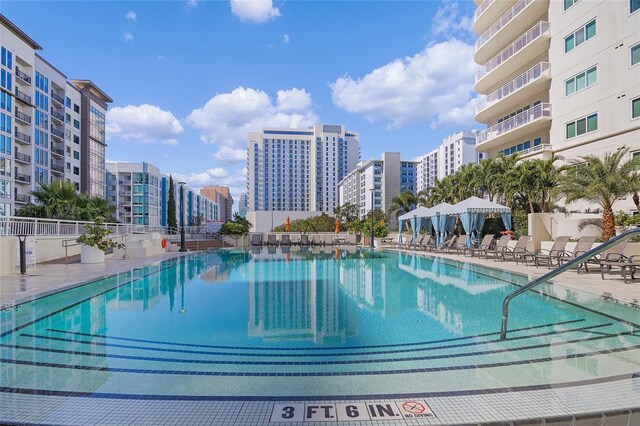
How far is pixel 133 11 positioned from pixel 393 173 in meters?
94.8

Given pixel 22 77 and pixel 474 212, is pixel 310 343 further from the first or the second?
pixel 22 77

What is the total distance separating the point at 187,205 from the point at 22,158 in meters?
75.4

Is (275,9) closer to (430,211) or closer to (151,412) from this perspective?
(430,211)

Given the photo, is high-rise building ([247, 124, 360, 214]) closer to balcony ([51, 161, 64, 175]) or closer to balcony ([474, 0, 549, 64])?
balcony ([51, 161, 64, 175])

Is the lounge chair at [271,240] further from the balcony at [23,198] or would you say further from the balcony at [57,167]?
the balcony at [57,167]

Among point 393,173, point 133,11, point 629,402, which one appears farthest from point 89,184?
point 393,173

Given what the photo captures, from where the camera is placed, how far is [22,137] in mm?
38219

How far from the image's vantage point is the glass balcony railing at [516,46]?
2325 cm

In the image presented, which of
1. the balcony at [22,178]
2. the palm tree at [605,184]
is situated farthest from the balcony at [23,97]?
the palm tree at [605,184]

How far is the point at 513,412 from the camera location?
2842 millimetres

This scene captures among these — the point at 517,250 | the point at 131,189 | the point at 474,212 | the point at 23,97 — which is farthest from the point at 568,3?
the point at 131,189

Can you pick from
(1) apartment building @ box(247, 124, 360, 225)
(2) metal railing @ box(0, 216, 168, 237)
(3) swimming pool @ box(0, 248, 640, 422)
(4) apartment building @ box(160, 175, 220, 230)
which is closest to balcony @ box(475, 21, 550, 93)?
(3) swimming pool @ box(0, 248, 640, 422)

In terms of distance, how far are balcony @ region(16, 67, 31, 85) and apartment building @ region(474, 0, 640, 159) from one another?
4188cm

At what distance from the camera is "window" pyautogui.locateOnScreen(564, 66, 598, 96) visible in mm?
19908
